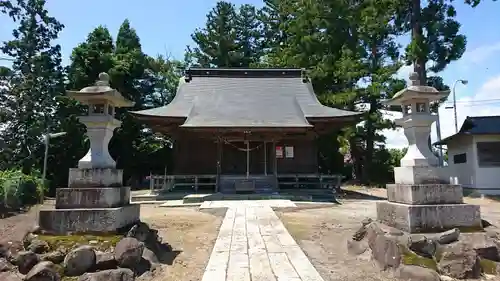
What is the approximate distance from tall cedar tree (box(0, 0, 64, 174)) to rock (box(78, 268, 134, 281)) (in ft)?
68.0

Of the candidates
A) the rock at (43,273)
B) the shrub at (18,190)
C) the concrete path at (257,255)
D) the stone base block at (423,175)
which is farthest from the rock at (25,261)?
the shrub at (18,190)

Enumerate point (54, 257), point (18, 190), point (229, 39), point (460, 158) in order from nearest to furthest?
point (54, 257) → point (18, 190) → point (460, 158) → point (229, 39)

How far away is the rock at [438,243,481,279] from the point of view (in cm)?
447

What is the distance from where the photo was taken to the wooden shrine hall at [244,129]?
611 inches

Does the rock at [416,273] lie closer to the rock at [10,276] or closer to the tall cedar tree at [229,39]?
the rock at [10,276]

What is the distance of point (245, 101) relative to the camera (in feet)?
62.1

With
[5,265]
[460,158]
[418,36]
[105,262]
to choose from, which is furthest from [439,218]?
[460,158]

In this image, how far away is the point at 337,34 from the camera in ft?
75.6

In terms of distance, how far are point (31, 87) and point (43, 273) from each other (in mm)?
23421

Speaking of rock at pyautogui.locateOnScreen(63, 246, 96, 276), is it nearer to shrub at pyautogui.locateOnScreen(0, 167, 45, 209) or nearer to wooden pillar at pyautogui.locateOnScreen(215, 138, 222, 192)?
shrub at pyautogui.locateOnScreen(0, 167, 45, 209)

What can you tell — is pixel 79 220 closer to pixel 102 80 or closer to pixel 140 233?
pixel 140 233

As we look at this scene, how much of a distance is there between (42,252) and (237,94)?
15.7m

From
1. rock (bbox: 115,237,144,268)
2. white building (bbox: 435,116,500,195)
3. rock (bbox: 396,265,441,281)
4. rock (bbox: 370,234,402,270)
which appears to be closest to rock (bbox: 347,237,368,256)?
rock (bbox: 370,234,402,270)

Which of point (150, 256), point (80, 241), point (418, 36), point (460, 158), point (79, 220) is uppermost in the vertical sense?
point (418, 36)
